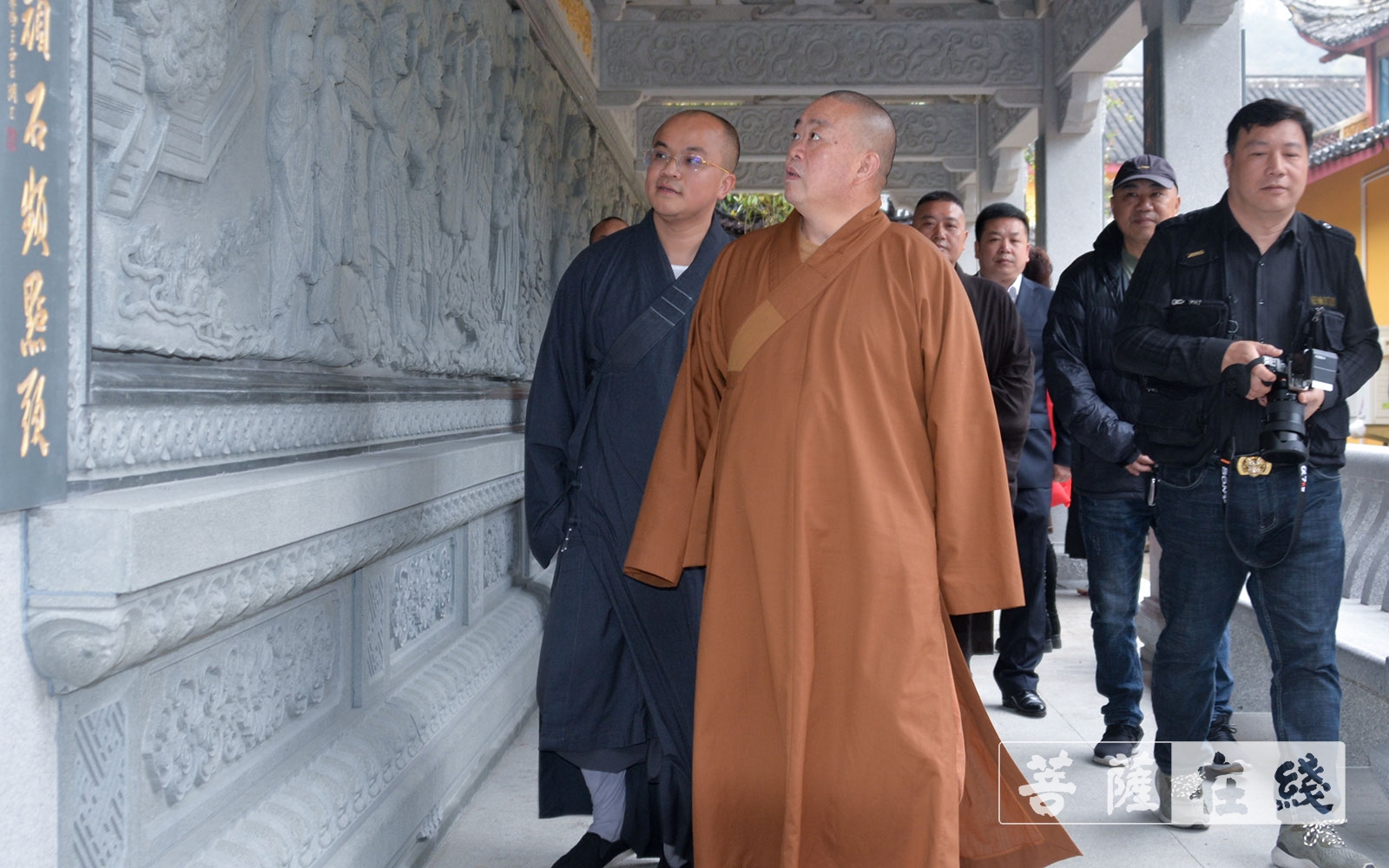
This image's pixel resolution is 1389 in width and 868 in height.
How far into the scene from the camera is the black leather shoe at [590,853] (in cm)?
284

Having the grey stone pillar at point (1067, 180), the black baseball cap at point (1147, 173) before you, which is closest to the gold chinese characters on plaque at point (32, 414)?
the black baseball cap at point (1147, 173)

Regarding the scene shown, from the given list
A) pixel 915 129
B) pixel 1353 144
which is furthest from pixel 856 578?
pixel 1353 144

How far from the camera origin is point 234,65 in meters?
2.18

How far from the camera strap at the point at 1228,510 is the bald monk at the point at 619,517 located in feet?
4.21

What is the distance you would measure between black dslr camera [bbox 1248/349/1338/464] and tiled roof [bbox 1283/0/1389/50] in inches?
774

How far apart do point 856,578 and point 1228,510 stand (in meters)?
1.13

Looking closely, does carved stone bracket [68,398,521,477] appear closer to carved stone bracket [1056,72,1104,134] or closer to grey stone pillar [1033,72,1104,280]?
carved stone bracket [1056,72,1104,134]

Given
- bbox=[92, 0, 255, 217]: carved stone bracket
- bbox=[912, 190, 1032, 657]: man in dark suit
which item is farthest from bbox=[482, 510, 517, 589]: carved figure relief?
bbox=[92, 0, 255, 217]: carved stone bracket

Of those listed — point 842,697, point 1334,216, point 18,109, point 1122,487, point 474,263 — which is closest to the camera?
point 18,109

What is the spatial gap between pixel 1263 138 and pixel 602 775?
7.20 feet

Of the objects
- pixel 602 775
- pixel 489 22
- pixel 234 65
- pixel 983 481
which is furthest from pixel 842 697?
pixel 489 22

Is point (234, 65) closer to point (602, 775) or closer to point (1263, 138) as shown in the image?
point (602, 775)

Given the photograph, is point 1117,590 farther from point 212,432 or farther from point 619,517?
point 212,432

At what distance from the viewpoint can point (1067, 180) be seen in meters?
8.13
